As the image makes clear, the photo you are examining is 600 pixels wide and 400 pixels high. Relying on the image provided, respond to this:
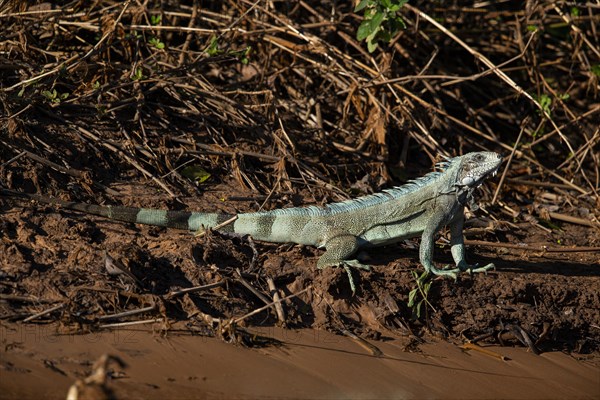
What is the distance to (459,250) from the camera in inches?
233

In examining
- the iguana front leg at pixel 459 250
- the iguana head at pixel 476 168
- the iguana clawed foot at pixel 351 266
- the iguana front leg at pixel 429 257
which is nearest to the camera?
the iguana clawed foot at pixel 351 266

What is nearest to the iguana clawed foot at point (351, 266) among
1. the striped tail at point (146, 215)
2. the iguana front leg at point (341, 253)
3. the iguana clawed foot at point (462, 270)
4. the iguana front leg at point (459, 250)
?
the iguana front leg at point (341, 253)

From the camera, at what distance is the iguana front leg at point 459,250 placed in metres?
5.80

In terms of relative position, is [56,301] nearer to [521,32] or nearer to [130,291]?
[130,291]

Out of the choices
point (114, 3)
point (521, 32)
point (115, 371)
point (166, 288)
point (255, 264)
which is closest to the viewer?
point (115, 371)

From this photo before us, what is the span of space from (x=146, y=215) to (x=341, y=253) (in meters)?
1.42

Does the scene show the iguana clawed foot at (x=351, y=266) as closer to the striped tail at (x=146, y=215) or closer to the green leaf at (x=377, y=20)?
the striped tail at (x=146, y=215)

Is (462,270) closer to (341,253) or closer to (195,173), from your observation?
(341,253)

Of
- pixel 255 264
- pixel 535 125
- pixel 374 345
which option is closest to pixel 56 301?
pixel 255 264

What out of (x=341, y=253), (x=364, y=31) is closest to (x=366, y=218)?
(x=341, y=253)

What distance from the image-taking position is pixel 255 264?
18.1 ft

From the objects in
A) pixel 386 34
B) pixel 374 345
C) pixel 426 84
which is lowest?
pixel 374 345

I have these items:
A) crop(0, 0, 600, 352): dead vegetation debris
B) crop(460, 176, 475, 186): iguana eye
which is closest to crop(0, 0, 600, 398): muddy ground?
crop(0, 0, 600, 352): dead vegetation debris

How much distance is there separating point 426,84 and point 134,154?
3.29 meters
